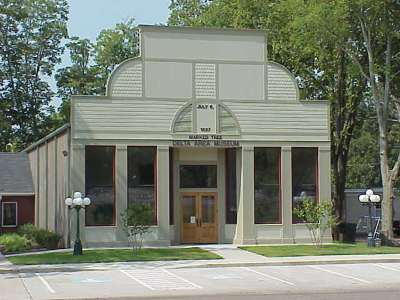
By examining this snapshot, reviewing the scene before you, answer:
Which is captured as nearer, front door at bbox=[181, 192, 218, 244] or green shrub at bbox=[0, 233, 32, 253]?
green shrub at bbox=[0, 233, 32, 253]

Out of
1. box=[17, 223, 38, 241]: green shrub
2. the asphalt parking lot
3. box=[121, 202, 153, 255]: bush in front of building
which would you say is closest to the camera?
the asphalt parking lot

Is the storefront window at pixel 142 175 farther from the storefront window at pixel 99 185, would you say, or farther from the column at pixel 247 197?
the column at pixel 247 197

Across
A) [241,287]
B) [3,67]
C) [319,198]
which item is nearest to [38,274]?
[241,287]

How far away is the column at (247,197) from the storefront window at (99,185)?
575 centimetres

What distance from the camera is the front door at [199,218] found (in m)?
34.2

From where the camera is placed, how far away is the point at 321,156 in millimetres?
34375

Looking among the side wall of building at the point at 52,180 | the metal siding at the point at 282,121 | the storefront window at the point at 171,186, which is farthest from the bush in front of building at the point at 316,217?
the side wall of building at the point at 52,180

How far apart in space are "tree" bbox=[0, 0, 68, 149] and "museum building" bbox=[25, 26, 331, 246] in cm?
2460

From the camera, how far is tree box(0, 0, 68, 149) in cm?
5825

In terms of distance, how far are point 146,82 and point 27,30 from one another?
29.8 m

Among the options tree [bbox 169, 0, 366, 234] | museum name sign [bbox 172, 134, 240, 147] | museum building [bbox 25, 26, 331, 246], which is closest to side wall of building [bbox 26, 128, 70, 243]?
museum building [bbox 25, 26, 331, 246]

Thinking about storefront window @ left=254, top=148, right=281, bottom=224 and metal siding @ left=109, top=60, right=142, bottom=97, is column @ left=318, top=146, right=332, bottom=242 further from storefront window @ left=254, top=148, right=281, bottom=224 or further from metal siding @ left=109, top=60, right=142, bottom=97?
metal siding @ left=109, top=60, right=142, bottom=97

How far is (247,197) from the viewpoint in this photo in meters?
33.5

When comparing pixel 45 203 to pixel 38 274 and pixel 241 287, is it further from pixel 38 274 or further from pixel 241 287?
pixel 241 287
